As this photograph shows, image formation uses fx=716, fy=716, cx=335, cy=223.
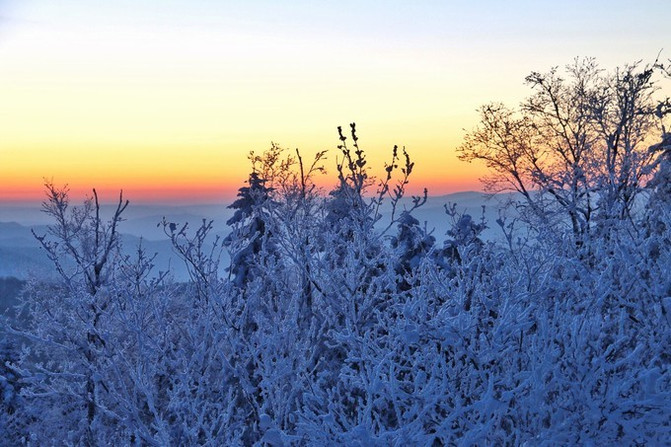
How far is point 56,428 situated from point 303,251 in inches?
727

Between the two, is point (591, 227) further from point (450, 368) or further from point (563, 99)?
point (563, 99)

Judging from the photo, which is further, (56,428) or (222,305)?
(56,428)

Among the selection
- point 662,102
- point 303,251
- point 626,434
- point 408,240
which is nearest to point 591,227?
point 303,251

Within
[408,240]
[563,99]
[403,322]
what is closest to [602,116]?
[563,99]

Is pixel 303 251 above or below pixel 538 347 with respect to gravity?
above

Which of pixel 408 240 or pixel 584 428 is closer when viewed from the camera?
pixel 584 428

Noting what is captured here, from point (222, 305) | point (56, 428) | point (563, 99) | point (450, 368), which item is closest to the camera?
point (450, 368)

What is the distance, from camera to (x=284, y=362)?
855 centimetres

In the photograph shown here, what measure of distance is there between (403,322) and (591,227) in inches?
227

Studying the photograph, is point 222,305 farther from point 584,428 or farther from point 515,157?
point 515,157

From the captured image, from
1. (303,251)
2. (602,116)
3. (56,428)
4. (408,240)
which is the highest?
(602,116)

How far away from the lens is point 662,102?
23.3 m

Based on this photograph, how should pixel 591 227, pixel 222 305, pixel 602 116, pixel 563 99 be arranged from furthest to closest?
pixel 563 99
pixel 602 116
pixel 591 227
pixel 222 305

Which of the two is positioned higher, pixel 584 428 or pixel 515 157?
pixel 515 157
